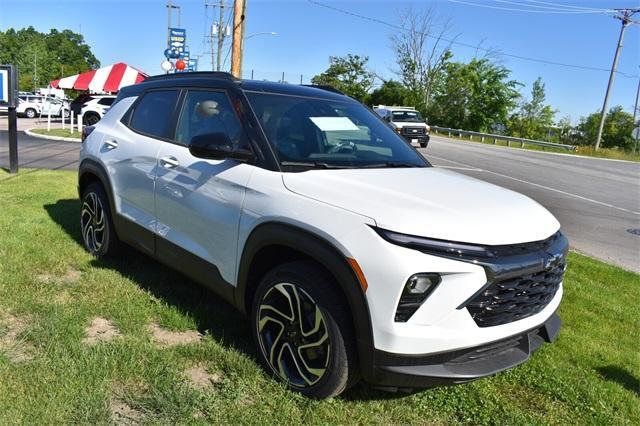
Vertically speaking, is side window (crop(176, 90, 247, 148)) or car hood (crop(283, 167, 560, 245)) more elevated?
side window (crop(176, 90, 247, 148))

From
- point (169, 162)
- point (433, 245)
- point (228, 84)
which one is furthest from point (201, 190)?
point (433, 245)

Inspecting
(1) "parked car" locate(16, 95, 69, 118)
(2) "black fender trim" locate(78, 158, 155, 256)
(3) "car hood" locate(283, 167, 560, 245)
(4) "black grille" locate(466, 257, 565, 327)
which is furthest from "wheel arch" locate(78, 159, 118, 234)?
(1) "parked car" locate(16, 95, 69, 118)

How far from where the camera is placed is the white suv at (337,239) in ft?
7.84

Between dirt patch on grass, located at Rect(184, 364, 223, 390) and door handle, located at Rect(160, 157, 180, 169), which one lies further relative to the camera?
door handle, located at Rect(160, 157, 180, 169)

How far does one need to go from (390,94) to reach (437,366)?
62.1 meters

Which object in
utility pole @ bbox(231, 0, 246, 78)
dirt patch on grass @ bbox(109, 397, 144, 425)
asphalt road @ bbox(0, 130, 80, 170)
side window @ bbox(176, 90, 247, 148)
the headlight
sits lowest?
asphalt road @ bbox(0, 130, 80, 170)

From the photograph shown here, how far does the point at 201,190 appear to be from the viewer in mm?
3430

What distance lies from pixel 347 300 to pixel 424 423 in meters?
0.85

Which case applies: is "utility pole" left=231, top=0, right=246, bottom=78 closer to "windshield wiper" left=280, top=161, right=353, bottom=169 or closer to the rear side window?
the rear side window

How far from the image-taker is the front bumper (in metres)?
2.43

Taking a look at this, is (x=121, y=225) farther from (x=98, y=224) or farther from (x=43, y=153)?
(x=43, y=153)

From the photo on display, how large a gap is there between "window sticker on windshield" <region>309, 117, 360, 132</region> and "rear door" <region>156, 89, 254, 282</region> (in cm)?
60

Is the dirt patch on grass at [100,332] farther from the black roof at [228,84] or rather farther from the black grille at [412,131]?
the black grille at [412,131]

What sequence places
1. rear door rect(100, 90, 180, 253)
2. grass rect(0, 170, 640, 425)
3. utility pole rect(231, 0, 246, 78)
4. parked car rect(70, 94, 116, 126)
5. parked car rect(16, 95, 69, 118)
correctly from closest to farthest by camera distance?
1. grass rect(0, 170, 640, 425)
2. rear door rect(100, 90, 180, 253)
3. utility pole rect(231, 0, 246, 78)
4. parked car rect(70, 94, 116, 126)
5. parked car rect(16, 95, 69, 118)
